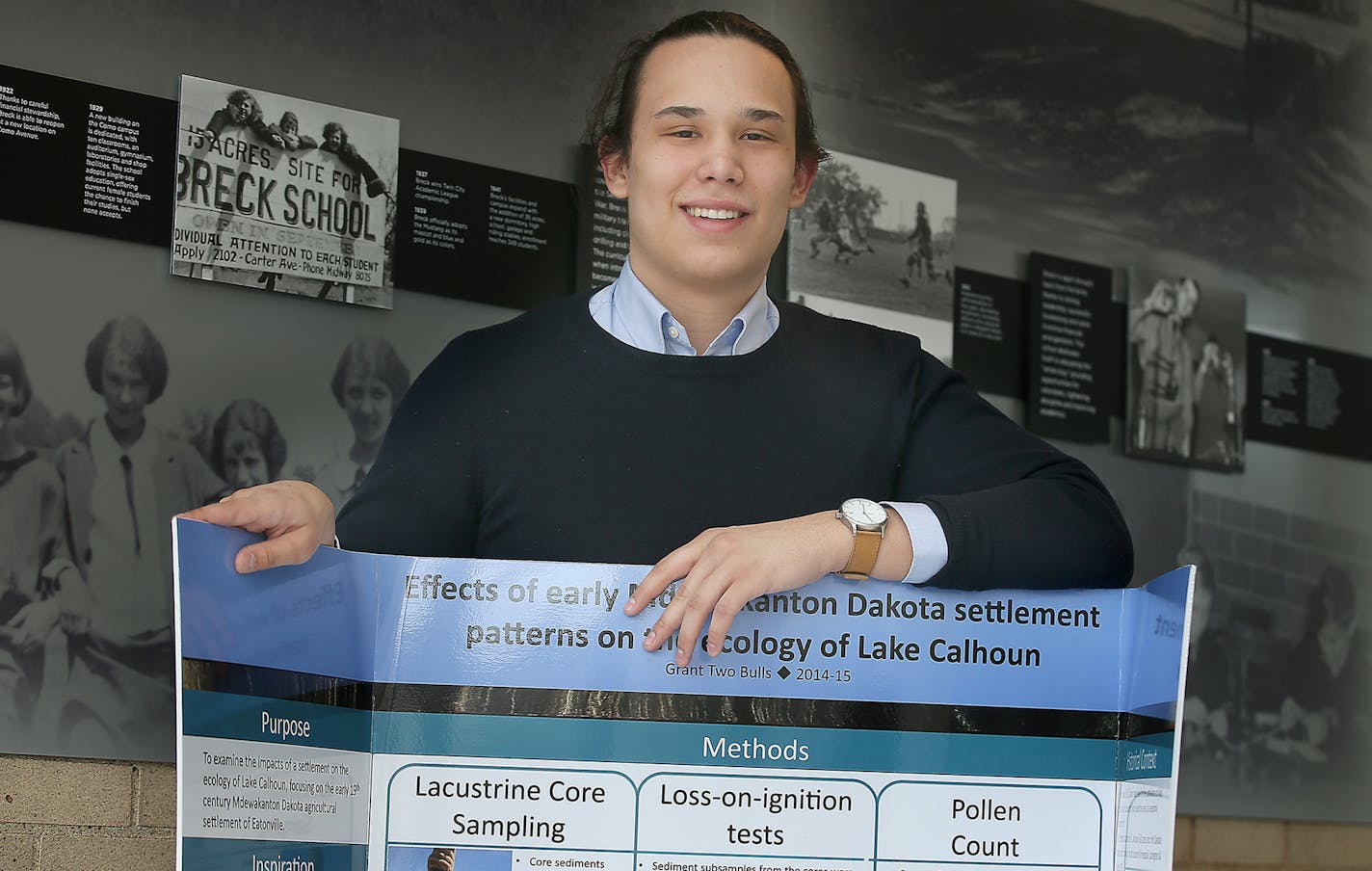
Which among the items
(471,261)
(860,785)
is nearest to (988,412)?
(860,785)

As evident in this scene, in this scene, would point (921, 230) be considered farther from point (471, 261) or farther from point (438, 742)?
point (438, 742)

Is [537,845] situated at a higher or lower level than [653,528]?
lower

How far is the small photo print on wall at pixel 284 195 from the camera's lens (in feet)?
9.39

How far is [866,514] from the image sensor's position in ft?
4.55

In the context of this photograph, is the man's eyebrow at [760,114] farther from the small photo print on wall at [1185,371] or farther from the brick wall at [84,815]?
the small photo print on wall at [1185,371]

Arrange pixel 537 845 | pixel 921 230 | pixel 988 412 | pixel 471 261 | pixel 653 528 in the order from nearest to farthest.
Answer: pixel 537 845 → pixel 653 528 → pixel 988 412 → pixel 471 261 → pixel 921 230

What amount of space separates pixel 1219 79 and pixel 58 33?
120 inches

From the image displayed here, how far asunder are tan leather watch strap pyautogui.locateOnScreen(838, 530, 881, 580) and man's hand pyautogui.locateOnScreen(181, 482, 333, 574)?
46 cm

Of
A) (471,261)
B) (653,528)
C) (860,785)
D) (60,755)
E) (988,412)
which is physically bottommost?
(60,755)

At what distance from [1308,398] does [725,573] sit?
11.6ft

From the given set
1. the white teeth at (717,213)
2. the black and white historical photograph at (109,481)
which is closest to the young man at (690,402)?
the white teeth at (717,213)

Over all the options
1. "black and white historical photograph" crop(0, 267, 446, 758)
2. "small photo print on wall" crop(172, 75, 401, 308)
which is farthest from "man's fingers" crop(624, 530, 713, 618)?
"small photo print on wall" crop(172, 75, 401, 308)

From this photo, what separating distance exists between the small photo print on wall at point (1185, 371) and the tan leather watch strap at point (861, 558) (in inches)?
113

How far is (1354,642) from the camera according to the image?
14.1ft
